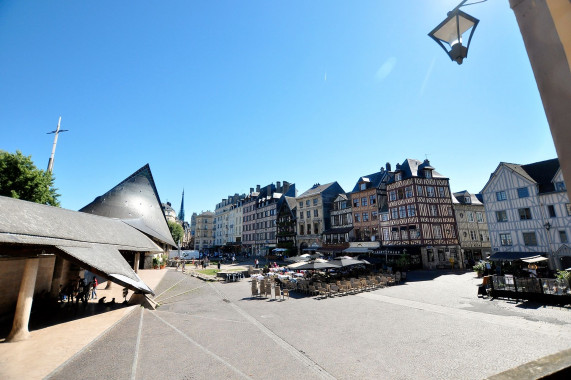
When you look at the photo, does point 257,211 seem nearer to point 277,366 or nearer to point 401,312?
point 401,312

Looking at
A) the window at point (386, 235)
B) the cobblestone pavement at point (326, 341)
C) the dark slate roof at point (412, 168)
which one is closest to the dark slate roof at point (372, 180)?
the dark slate roof at point (412, 168)

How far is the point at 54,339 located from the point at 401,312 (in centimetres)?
1304

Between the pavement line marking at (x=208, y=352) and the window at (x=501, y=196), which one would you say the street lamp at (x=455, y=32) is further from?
the window at (x=501, y=196)

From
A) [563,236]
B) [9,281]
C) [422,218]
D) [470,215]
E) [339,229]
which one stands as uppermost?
[470,215]

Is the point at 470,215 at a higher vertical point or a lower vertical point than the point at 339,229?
higher

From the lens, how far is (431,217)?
30.5 meters

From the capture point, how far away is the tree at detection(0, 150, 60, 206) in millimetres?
23656

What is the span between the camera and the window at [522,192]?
984 inches

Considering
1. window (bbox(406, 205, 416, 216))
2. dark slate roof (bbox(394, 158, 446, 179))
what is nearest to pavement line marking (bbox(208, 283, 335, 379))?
window (bbox(406, 205, 416, 216))

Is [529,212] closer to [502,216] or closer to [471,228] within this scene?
[502,216]

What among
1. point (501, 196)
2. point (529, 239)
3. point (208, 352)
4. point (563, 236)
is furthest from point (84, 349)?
point (501, 196)

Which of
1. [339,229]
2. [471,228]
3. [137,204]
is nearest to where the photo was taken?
[471,228]

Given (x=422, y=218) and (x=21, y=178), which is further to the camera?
(x=422, y=218)

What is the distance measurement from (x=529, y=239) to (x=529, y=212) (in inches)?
101
